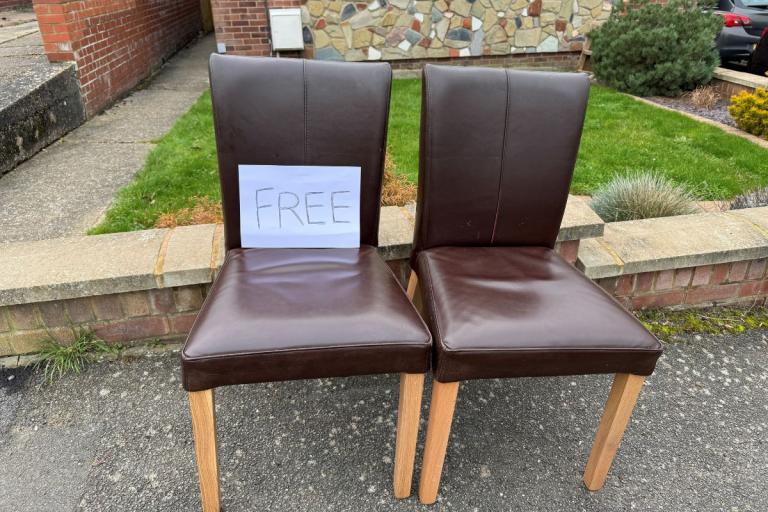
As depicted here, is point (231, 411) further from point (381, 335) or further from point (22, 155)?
point (22, 155)

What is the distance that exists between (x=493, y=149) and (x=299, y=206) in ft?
2.19

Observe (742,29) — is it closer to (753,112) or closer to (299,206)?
(753,112)

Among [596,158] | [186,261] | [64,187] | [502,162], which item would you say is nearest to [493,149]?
[502,162]

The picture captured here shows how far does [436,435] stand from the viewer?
1500 mm

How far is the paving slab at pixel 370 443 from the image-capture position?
1598mm

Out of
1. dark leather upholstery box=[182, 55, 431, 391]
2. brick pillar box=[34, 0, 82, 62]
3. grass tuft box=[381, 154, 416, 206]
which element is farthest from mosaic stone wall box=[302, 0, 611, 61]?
dark leather upholstery box=[182, 55, 431, 391]

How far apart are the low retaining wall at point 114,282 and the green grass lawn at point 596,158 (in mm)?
564

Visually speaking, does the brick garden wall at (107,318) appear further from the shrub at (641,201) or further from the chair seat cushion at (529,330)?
the shrub at (641,201)

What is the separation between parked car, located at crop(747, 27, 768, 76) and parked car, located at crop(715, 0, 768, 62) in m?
0.39

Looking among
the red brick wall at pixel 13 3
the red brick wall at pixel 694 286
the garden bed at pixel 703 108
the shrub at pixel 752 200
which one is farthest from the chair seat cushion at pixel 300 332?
the red brick wall at pixel 13 3

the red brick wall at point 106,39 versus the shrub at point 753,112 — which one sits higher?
the red brick wall at point 106,39

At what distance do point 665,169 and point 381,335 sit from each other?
3.03 metres

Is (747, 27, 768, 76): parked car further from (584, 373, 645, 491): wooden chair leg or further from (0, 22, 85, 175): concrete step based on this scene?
(0, 22, 85, 175): concrete step

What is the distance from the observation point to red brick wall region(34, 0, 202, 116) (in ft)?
12.9
